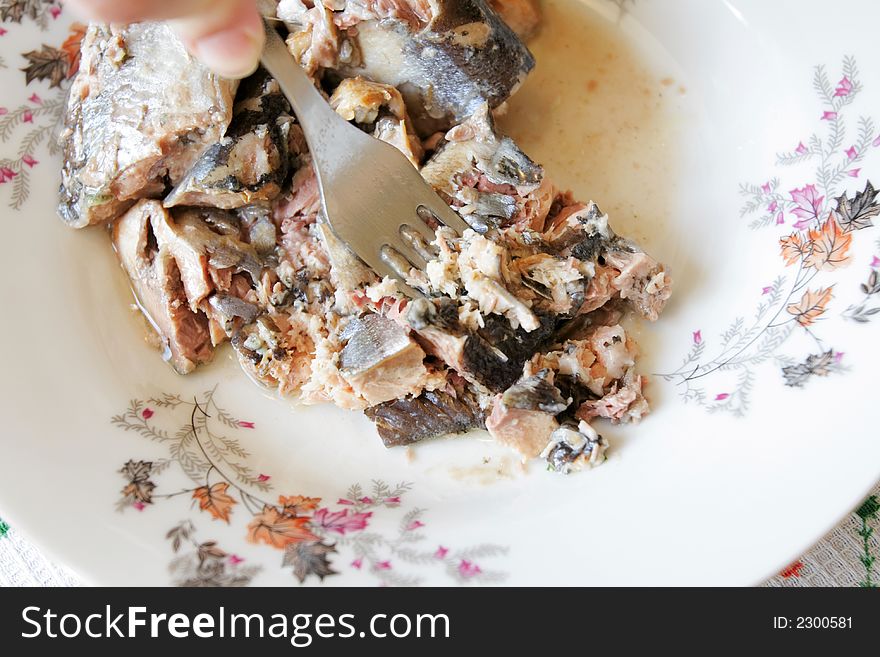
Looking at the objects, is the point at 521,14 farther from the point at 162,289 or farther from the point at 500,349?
the point at 162,289

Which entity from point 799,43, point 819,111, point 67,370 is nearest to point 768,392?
point 819,111

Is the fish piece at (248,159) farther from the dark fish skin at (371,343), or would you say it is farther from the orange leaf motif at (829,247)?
the orange leaf motif at (829,247)

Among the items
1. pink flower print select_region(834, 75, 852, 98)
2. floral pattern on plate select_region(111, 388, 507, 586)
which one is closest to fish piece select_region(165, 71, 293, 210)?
floral pattern on plate select_region(111, 388, 507, 586)

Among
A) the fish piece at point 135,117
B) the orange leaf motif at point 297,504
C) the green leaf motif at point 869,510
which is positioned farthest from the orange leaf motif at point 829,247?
the fish piece at point 135,117

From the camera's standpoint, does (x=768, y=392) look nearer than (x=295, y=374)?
Yes

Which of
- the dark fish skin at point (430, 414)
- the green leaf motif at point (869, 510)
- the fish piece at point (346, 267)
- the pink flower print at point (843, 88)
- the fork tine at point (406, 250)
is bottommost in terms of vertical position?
the dark fish skin at point (430, 414)
